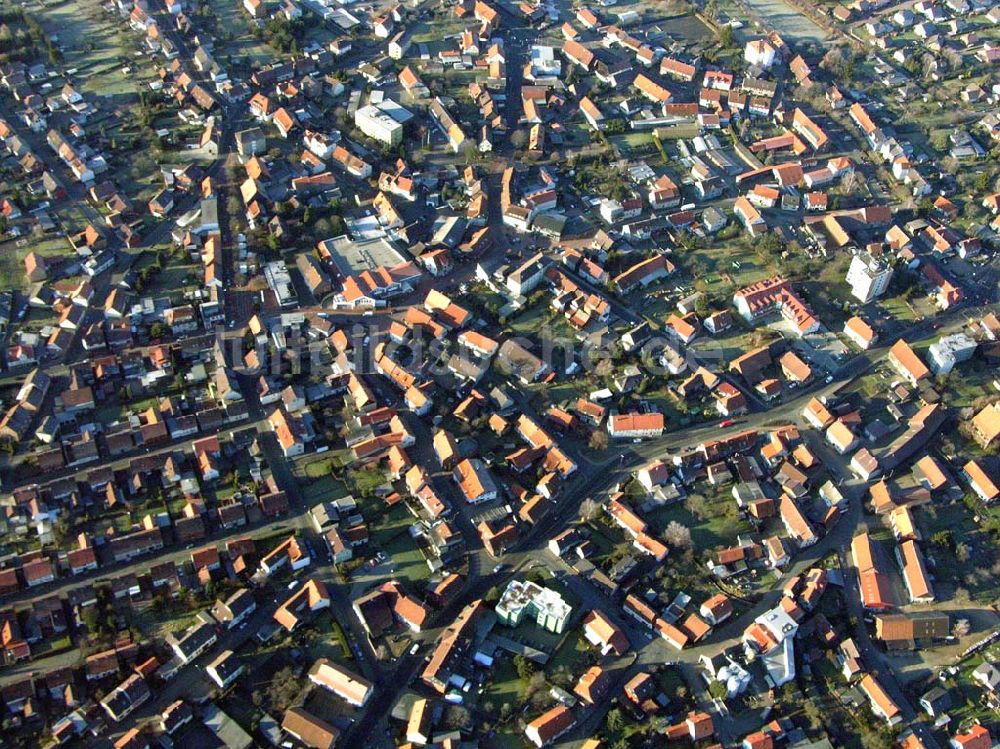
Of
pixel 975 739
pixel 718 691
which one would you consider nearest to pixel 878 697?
pixel 975 739

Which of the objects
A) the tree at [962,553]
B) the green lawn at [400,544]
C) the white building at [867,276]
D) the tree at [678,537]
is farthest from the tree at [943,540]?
the green lawn at [400,544]

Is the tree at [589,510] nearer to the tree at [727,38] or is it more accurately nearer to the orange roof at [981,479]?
the orange roof at [981,479]

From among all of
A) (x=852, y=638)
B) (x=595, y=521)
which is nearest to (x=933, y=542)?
(x=852, y=638)

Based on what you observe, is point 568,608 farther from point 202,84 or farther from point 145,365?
point 202,84

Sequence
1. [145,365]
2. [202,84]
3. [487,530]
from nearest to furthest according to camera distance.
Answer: [487,530]
[145,365]
[202,84]

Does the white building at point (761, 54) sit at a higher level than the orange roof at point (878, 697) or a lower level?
higher

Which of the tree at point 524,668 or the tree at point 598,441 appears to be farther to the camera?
the tree at point 598,441
